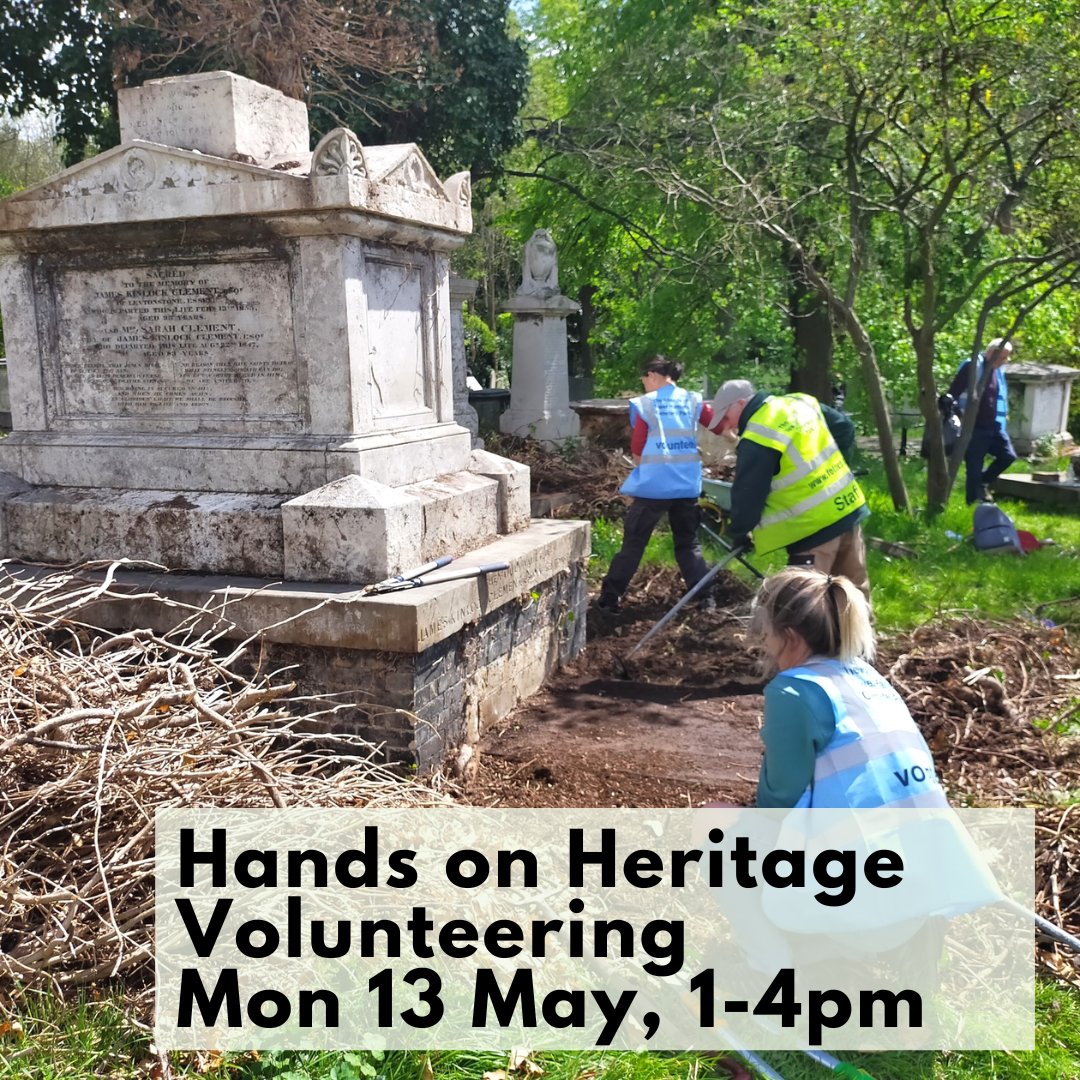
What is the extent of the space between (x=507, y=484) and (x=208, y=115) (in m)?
2.34

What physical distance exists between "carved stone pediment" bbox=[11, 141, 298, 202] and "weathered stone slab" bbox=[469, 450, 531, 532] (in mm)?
1892

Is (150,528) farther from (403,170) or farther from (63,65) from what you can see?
(63,65)

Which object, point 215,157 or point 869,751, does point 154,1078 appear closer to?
point 869,751

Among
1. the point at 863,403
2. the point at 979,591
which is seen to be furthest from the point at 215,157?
the point at 863,403

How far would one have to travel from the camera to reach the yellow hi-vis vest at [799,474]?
5664 millimetres

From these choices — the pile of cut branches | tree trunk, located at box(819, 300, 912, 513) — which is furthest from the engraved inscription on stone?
tree trunk, located at box(819, 300, 912, 513)

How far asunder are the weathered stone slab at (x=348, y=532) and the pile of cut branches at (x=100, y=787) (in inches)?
33.5

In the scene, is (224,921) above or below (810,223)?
below

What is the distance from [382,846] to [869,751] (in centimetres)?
165

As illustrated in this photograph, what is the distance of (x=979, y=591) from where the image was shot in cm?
741

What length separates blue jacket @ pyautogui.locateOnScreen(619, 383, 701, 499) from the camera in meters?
7.21

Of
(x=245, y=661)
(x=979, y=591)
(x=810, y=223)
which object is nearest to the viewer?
(x=245, y=661)

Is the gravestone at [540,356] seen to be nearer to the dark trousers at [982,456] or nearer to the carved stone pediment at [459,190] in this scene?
the dark trousers at [982,456]

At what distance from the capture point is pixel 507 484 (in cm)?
584
